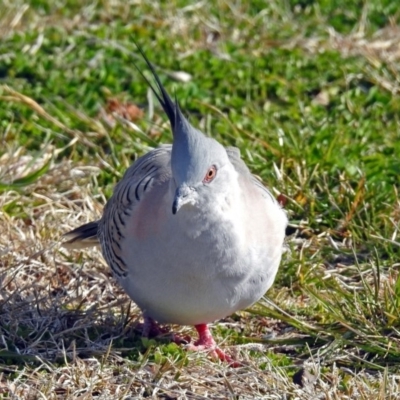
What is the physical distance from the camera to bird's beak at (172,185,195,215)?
3475 mm

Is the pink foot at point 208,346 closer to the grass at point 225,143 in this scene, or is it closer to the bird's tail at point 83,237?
the grass at point 225,143

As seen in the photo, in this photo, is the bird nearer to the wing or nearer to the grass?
the wing

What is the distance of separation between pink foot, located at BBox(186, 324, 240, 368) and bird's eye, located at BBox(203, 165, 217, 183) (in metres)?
0.80

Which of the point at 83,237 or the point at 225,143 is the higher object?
the point at 83,237

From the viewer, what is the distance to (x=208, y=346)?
4160 millimetres

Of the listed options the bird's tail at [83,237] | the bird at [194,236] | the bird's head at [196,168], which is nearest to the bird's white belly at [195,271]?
the bird at [194,236]

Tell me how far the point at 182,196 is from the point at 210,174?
0.19 metres

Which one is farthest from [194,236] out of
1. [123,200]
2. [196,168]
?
[123,200]

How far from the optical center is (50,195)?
5.29m

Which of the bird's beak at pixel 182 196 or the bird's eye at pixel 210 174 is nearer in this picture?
the bird's beak at pixel 182 196

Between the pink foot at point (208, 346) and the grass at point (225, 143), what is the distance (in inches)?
3.1

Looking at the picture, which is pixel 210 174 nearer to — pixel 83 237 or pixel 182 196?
pixel 182 196

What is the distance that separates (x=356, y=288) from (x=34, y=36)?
3402 millimetres

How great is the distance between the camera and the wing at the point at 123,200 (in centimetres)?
404
